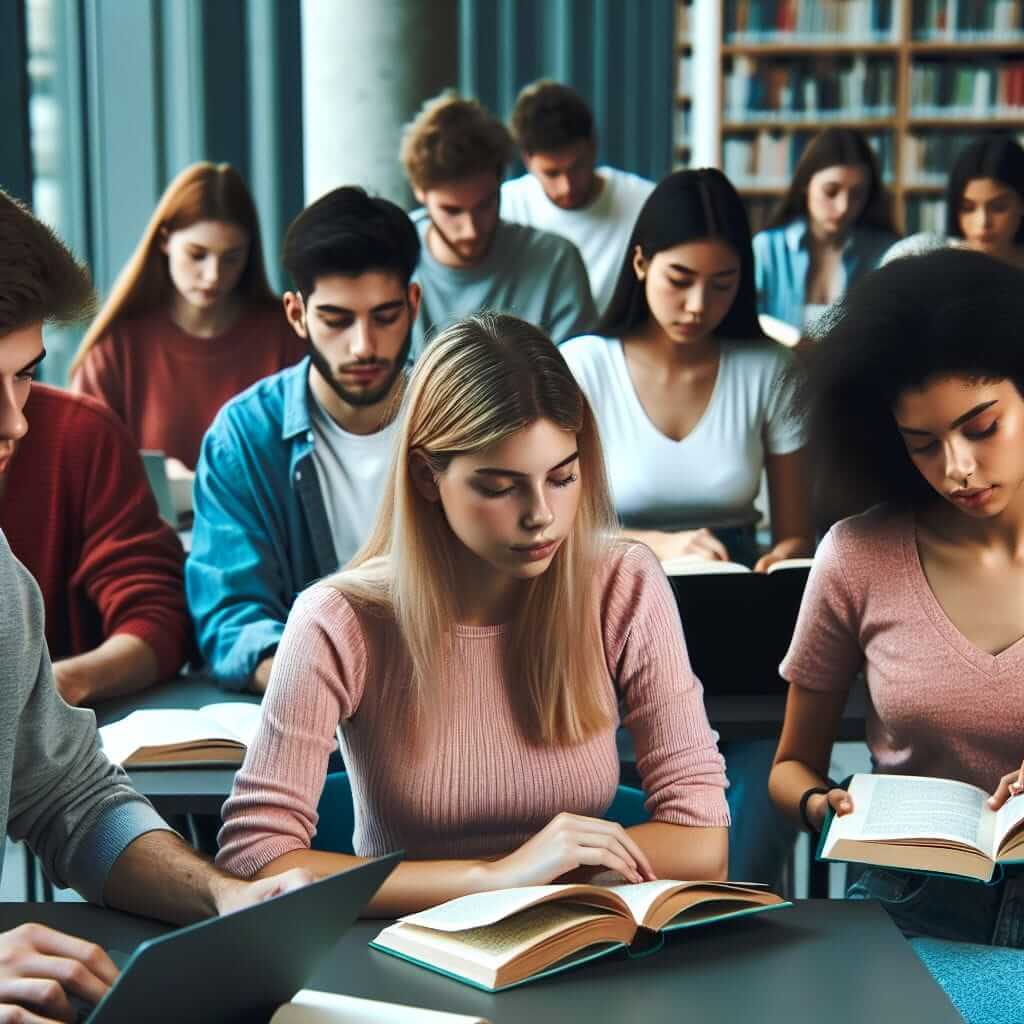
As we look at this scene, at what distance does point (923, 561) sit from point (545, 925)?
0.83 meters

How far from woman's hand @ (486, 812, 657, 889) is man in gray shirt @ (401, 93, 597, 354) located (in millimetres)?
2190

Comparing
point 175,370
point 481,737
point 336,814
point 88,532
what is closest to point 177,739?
point 336,814

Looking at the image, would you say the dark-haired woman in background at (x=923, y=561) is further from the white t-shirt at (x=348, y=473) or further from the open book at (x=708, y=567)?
the white t-shirt at (x=348, y=473)

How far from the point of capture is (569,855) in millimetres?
1407

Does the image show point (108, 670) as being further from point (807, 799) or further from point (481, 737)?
point (807, 799)

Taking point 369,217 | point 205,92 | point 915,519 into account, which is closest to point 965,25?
point 205,92

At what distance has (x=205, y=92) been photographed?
455cm

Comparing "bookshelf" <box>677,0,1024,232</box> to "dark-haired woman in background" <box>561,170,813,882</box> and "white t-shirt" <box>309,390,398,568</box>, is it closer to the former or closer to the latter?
"dark-haired woman in background" <box>561,170,813,882</box>

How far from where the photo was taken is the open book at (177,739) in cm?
195

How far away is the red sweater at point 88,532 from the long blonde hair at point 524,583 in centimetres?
80

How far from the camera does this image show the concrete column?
4777mm

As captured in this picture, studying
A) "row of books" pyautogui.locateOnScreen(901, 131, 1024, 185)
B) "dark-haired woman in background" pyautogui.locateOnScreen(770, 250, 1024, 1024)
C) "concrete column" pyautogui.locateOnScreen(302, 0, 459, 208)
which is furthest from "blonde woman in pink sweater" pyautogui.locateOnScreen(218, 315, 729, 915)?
"row of books" pyautogui.locateOnScreen(901, 131, 1024, 185)

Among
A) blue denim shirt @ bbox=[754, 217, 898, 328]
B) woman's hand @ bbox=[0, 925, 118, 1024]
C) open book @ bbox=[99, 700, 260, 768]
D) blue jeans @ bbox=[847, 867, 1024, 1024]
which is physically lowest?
blue jeans @ bbox=[847, 867, 1024, 1024]

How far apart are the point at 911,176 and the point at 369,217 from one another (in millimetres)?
5425
